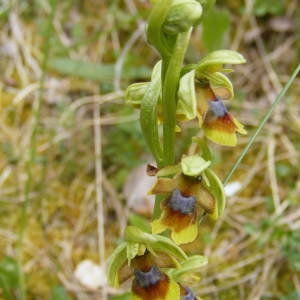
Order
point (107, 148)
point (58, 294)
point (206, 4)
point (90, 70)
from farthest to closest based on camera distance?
1. point (90, 70)
2. point (107, 148)
3. point (58, 294)
4. point (206, 4)

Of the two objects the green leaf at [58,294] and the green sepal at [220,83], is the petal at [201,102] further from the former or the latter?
the green leaf at [58,294]

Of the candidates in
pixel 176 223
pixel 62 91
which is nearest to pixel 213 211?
pixel 176 223

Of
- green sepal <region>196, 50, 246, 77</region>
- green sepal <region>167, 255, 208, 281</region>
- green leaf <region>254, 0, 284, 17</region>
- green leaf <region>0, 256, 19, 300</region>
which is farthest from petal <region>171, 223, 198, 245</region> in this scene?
green leaf <region>254, 0, 284, 17</region>

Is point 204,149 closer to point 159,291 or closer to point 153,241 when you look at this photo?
point 153,241

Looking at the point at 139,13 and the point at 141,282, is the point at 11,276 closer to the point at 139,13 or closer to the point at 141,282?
the point at 141,282

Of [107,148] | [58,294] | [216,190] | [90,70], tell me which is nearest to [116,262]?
[216,190]

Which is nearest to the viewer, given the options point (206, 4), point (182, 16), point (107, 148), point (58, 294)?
point (182, 16)
